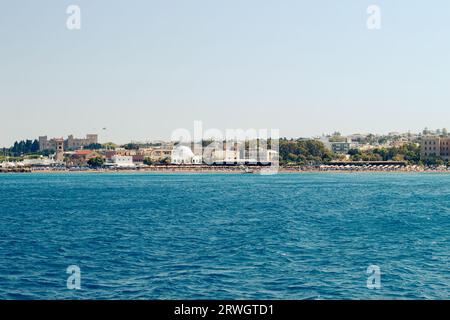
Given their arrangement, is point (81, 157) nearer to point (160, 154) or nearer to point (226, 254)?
point (160, 154)

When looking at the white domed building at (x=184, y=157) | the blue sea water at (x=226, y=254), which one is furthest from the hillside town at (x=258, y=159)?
the blue sea water at (x=226, y=254)

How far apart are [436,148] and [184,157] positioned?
7071 cm

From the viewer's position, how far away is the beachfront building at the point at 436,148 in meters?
156

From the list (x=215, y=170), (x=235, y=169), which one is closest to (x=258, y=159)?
(x=235, y=169)

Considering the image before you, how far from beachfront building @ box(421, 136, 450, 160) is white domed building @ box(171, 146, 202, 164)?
63470 mm

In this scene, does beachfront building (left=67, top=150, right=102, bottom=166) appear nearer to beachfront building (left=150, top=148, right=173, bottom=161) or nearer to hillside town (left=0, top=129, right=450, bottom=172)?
hillside town (left=0, top=129, right=450, bottom=172)

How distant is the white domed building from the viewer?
17441cm

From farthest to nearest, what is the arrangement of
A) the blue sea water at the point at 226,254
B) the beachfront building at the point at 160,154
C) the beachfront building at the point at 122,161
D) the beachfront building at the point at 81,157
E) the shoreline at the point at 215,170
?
the beachfront building at the point at 81,157
the beachfront building at the point at 160,154
the beachfront building at the point at 122,161
the shoreline at the point at 215,170
the blue sea water at the point at 226,254

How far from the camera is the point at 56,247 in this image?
22344 mm

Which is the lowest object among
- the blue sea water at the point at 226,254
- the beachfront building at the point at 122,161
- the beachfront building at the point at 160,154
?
the blue sea water at the point at 226,254

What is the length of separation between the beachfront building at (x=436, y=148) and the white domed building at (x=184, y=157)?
63.5 meters

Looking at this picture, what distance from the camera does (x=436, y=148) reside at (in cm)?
15650

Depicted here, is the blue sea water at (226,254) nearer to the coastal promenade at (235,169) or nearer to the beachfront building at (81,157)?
the coastal promenade at (235,169)
